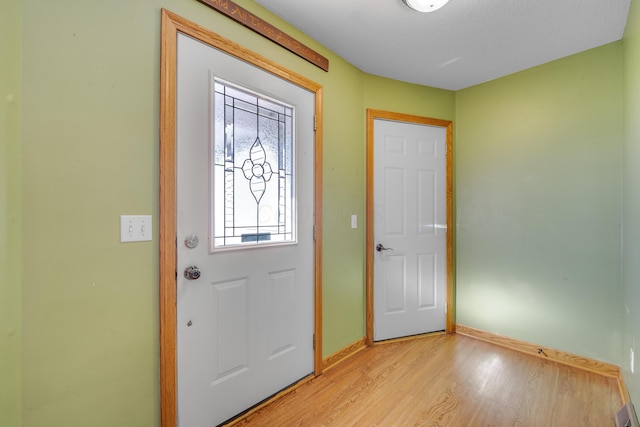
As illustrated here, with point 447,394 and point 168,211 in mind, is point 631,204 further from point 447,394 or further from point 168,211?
point 168,211

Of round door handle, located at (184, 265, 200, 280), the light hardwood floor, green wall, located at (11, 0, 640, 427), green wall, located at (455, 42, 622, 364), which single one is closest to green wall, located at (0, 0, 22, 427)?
green wall, located at (11, 0, 640, 427)

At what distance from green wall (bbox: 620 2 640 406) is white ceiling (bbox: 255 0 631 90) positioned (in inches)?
9.2

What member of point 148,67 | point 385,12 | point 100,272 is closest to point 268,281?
point 100,272

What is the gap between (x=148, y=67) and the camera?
126 centimetres

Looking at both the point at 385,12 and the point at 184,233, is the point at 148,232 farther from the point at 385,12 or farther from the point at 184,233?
the point at 385,12

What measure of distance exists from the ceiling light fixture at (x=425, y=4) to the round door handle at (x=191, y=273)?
1.84 m

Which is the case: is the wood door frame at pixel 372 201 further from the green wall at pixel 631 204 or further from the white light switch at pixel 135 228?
the white light switch at pixel 135 228

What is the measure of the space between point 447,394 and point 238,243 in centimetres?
164

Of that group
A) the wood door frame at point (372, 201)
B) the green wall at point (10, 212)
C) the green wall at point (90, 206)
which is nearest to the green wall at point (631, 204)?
the wood door frame at point (372, 201)

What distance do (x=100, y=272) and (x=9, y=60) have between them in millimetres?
797

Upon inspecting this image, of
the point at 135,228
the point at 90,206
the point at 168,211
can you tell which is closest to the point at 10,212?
the point at 90,206

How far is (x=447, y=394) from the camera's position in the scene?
1.81m

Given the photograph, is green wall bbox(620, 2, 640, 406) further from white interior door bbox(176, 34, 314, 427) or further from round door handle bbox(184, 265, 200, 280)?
round door handle bbox(184, 265, 200, 280)

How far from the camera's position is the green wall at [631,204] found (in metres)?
1.51
